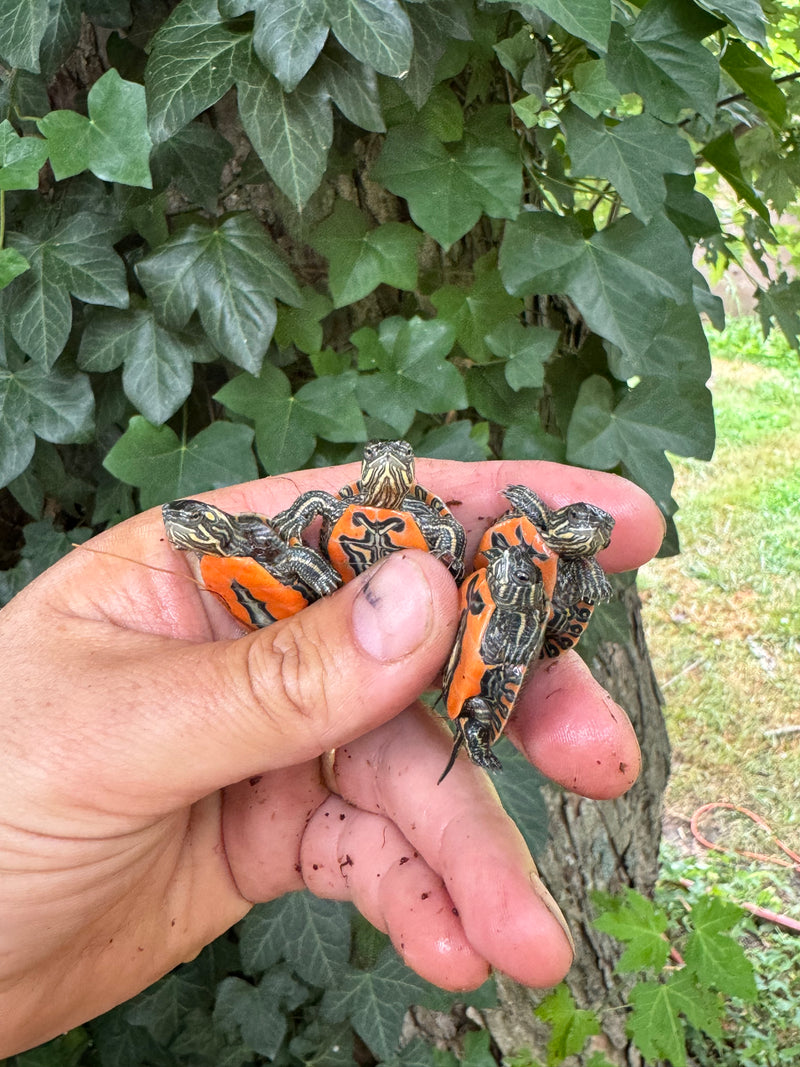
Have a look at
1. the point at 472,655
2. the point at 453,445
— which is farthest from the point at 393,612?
the point at 453,445

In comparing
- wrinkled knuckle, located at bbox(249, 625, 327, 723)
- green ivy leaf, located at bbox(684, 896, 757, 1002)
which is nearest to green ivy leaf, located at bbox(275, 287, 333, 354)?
wrinkled knuckle, located at bbox(249, 625, 327, 723)

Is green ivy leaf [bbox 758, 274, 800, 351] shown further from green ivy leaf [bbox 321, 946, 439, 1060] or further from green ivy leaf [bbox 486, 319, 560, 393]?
green ivy leaf [bbox 321, 946, 439, 1060]

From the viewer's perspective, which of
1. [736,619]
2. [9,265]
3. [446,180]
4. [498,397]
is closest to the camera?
[9,265]

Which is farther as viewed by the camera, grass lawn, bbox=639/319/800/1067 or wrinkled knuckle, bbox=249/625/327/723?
grass lawn, bbox=639/319/800/1067

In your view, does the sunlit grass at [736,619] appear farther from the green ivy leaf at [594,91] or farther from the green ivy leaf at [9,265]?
the green ivy leaf at [9,265]

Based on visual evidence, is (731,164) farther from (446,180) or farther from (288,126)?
(288,126)

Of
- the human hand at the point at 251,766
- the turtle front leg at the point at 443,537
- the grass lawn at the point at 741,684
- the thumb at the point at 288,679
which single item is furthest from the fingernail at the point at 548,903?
the grass lawn at the point at 741,684

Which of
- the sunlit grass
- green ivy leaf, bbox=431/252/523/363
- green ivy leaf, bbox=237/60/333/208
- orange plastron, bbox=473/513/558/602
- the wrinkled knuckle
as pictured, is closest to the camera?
the wrinkled knuckle
